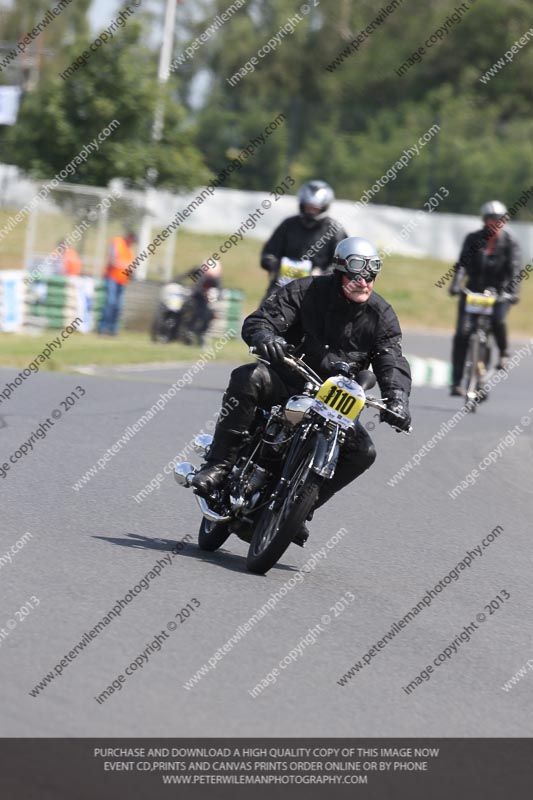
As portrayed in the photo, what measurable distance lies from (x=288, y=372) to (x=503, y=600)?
61.6 inches

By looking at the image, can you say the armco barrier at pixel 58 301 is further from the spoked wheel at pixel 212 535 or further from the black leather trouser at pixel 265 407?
the black leather trouser at pixel 265 407

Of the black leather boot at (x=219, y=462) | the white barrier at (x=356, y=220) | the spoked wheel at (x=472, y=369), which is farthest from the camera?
the white barrier at (x=356, y=220)

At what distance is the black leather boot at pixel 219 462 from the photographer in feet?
24.1

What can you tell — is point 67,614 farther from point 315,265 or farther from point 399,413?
point 315,265

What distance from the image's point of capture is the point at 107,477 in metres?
9.60

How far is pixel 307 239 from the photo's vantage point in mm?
14094

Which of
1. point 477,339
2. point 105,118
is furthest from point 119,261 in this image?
point 477,339

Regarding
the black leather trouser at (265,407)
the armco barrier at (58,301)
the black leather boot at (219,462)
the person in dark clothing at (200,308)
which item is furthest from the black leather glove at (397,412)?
the armco barrier at (58,301)

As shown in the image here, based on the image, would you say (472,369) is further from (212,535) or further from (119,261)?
(119,261)

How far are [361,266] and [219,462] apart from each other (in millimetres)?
1194

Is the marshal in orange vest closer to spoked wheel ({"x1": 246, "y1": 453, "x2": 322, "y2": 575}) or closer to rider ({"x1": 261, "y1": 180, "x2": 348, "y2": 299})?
rider ({"x1": 261, "y1": 180, "x2": 348, "y2": 299})

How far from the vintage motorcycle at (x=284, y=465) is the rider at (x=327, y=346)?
0.31ft

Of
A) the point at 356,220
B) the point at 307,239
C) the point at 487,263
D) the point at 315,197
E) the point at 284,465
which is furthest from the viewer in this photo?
the point at 356,220
